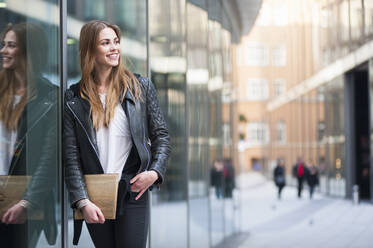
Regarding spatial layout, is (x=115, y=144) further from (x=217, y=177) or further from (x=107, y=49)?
(x=217, y=177)

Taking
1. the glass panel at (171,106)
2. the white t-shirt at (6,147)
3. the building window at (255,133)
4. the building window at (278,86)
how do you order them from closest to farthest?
the white t-shirt at (6,147), the glass panel at (171,106), the building window at (278,86), the building window at (255,133)

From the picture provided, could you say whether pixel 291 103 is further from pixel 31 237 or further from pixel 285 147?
pixel 31 237

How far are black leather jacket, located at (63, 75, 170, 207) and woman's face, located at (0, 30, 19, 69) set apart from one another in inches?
13.1

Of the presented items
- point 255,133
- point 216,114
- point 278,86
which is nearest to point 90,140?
point 216,114

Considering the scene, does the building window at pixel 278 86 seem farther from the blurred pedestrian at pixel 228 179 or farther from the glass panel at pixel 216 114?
the glass panel at pixel 216 114

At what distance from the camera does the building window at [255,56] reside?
58.9 meters

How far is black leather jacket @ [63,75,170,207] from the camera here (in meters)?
2.86

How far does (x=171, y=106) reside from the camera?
22.2 ft

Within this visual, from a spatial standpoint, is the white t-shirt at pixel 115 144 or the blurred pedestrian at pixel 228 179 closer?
the white t-shirt at pixel 115 144

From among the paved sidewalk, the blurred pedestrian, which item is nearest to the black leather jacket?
the paved sidewalk

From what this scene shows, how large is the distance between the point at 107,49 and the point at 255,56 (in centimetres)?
5735

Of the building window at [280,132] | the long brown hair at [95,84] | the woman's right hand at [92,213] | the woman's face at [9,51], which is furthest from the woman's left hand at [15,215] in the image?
the building window at [280,132]

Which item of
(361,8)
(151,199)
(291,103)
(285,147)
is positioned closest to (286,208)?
(361,8)

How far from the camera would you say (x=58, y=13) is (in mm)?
3639
